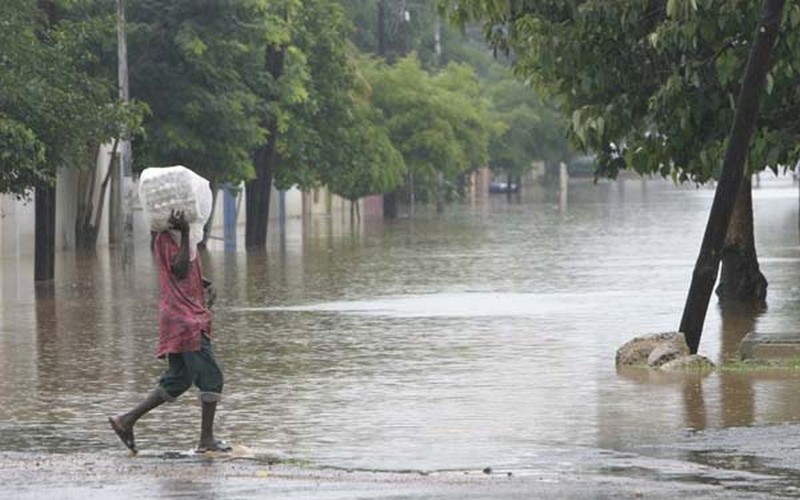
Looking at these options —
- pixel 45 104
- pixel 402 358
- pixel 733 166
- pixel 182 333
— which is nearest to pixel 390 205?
pixel 45 104

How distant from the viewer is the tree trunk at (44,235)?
3394 cm

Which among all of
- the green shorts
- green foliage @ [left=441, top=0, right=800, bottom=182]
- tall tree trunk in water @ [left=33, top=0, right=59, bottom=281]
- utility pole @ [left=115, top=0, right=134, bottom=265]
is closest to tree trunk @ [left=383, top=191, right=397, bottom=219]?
utility pole @ [left=115, top=0, right=134, bottom=265]

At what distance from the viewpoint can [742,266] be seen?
1046 inches

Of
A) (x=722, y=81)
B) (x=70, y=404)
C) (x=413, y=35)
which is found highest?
(x=413, y=35)

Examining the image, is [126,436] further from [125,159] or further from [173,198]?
[125,159]

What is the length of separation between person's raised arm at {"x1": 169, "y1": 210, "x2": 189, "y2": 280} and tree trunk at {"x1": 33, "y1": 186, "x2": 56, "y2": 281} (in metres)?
22.1

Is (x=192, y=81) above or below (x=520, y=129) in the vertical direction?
below

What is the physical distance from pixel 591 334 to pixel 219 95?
78.6 ft

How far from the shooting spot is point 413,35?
293 feet

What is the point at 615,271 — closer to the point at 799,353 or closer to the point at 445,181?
the point at 799,353

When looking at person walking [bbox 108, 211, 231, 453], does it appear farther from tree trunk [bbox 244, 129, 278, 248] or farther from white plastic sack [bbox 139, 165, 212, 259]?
tree trunk [bbox 244, 129, 278, 248]

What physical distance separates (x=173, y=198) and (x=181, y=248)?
0.30 m

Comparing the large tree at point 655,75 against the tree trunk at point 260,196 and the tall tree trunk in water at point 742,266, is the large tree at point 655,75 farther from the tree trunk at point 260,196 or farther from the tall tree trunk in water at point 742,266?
the tree trunk at point 260,196

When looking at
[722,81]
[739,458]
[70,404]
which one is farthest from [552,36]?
[739,458]
